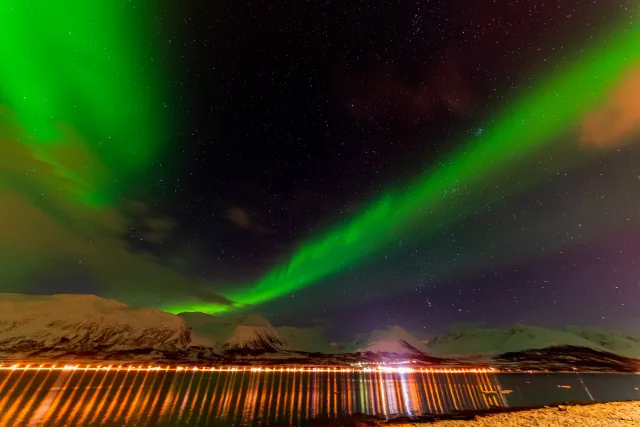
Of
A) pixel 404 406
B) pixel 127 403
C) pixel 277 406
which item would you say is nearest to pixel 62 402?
pixel 127 403

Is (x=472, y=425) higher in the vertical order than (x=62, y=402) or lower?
lower

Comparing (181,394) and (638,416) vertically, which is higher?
(181,394)

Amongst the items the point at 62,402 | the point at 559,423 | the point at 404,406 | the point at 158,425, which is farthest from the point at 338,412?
the point at 62,402

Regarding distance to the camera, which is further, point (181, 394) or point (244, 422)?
point (181, 394)

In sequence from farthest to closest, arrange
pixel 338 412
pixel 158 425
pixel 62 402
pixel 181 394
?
pixel 181 394
pixel 62 402
pixel 338 412
pixel 158 425

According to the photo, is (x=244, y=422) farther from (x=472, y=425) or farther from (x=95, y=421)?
(x=472, y=425)

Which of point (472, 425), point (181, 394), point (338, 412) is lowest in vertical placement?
point (472, 425)

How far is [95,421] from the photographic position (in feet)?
250

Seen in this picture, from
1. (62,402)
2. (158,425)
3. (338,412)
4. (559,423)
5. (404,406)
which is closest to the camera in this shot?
(559,423)

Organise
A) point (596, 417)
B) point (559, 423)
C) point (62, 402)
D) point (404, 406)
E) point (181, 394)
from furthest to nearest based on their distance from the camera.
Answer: point (181, 394)
point (62, 402)
point (404, 406)
point (596, 417)
point (559, 423)

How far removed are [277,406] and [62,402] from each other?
209ft

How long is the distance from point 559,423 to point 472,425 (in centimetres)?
1025

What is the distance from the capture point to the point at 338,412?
88500mm

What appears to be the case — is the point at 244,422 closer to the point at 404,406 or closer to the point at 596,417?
the point at 404,406
